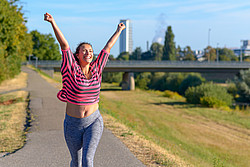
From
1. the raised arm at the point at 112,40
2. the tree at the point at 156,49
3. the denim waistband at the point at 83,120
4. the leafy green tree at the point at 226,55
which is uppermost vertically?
the tree at the point at 156,49

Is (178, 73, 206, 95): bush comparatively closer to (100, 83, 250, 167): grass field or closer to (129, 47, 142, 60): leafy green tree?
(100, 83, 250, 167): grass field

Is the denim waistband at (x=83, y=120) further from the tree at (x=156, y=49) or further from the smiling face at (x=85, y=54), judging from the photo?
the tree at (x=156, y=49)

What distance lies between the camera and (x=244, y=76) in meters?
43.4

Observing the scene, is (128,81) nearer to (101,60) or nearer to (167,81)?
(167,81)

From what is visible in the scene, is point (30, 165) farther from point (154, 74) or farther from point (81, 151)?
point (154, 74)

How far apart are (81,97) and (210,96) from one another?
36.7 metres

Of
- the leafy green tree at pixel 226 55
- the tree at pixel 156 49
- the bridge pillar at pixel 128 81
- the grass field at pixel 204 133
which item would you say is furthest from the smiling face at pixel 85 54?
the tree at pixel 156 49

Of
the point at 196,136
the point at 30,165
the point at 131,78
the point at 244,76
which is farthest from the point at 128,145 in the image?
the point at 131,78

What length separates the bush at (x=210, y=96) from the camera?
1491 inches

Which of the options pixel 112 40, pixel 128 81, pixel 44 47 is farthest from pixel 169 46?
pixel 112 40

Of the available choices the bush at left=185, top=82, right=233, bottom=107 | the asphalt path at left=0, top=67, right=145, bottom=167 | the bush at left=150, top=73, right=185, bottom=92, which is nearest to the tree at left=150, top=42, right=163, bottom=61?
the bush at left=150, top=73, right=185, bottom=92

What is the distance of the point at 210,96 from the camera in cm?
3869

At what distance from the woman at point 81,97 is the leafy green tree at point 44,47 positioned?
9519 centimetres

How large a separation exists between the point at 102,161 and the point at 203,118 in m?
25.2
